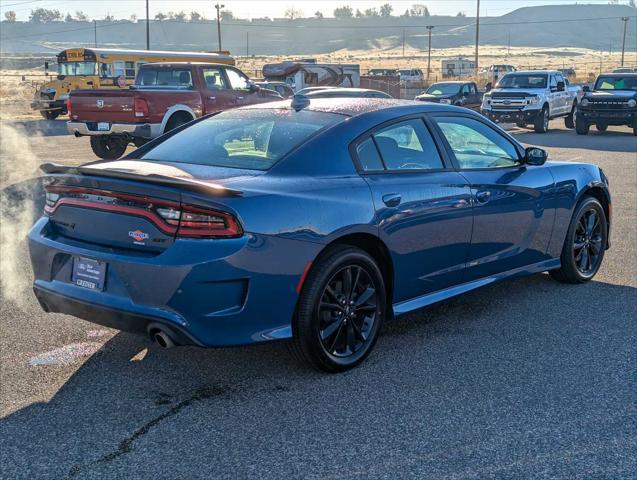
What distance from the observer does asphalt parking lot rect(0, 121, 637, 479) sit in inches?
130

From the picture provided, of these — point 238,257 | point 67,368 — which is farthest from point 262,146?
point 67,368

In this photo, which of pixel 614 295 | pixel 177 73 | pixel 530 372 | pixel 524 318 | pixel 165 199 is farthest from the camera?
pixel 177 73

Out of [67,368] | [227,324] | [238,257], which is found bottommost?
[67,368]

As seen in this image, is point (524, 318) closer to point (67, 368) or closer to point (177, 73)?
point (67, 368)

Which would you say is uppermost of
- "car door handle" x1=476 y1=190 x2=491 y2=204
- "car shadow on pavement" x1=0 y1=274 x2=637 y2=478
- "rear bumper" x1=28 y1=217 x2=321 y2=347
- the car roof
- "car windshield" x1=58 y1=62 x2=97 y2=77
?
"car windshield" x1=58 y1=62 x2=97 y2=77

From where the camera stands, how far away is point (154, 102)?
1463cm

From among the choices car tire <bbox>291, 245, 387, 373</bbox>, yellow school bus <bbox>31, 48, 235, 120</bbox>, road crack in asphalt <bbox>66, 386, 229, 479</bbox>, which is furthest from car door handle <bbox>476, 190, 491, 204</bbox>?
yellow school bus <bbox>31, 48, 235, 120</bbox>

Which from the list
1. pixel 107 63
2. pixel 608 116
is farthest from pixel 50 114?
pixel 608 116

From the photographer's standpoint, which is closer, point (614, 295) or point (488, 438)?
point (488, 438)

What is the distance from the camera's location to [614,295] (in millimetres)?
6047

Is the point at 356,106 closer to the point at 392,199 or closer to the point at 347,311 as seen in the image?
the point at 392,199

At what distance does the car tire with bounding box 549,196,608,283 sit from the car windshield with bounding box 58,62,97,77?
78.9ft

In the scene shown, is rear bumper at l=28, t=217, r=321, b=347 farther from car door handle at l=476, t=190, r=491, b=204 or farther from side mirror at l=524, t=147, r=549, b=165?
side mirror at l=524, t=147, r=549, b=165

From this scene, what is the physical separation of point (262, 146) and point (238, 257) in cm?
112
